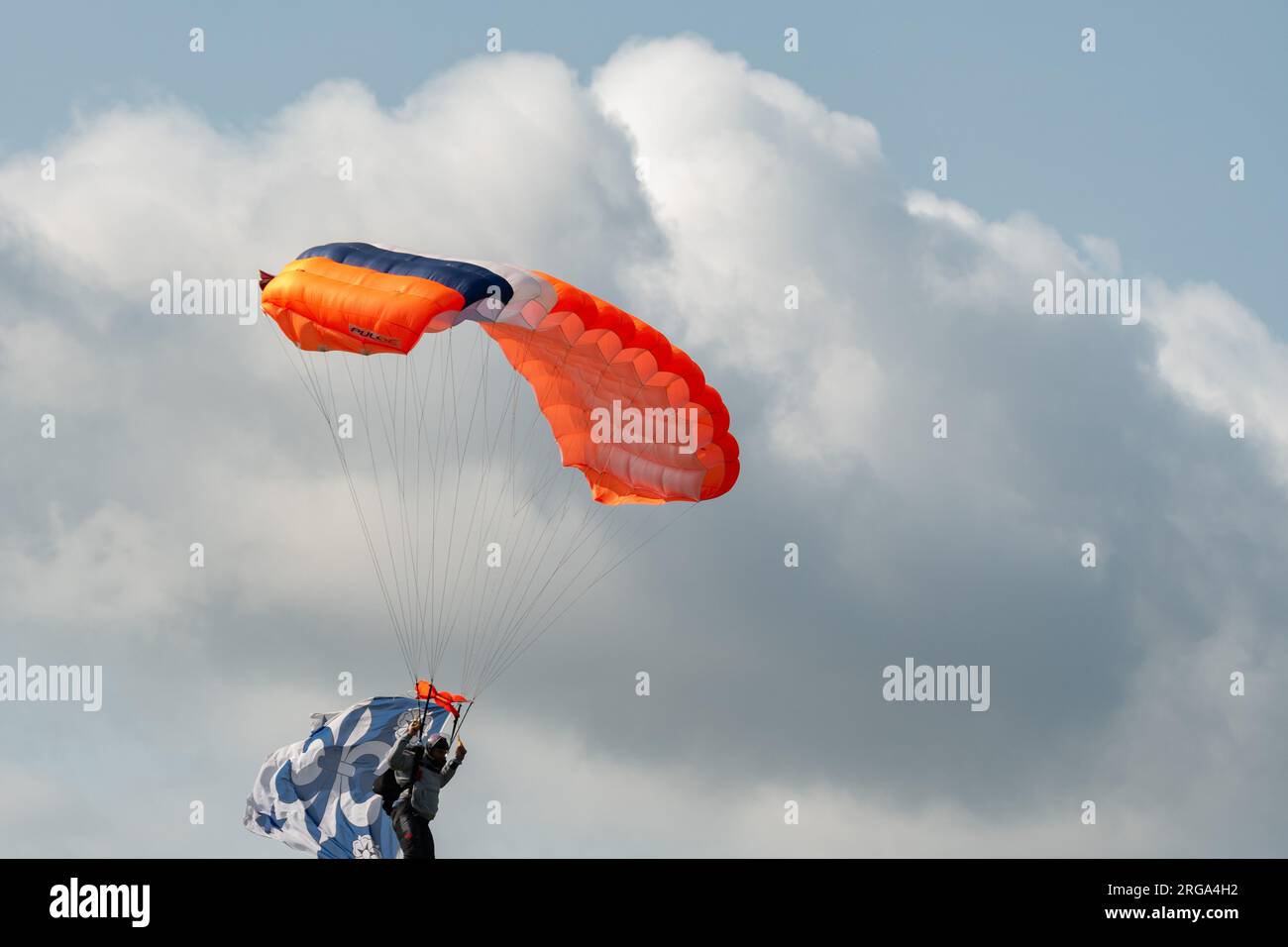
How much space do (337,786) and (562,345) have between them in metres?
8.51

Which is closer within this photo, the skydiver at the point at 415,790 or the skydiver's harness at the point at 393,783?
the skydiver at the point at 415,790

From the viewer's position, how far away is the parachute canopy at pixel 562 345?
26.9 meters

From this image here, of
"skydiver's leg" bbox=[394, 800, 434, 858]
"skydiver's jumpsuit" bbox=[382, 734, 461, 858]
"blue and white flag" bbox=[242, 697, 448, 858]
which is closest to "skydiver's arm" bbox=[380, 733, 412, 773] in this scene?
"skydiver's jumpsuit" bbox=[382, 734, 461, 858]

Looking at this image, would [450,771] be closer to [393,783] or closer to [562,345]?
[393,783]

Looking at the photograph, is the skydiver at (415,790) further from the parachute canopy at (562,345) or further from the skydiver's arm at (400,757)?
the parachute canopy at (562,345)

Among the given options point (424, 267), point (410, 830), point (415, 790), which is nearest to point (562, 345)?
point (424, 267)

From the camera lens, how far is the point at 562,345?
→ 98.1 feet

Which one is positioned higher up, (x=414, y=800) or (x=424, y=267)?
(x=424, y=267)

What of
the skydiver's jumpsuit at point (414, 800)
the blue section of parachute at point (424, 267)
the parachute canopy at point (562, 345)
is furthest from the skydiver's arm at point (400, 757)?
the blue section of parachute at point (424, 267)
